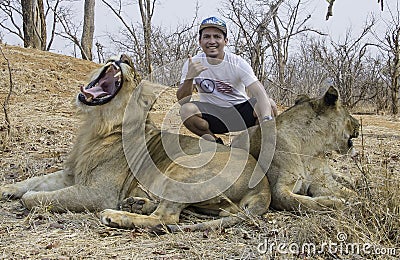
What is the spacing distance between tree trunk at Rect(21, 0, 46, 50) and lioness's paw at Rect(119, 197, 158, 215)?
1278 cm

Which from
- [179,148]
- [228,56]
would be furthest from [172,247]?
[228,56]

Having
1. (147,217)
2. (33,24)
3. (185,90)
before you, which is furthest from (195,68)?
(33,24)

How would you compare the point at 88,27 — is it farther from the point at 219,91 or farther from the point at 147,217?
the point at 147,217

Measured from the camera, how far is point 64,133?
8172 mm

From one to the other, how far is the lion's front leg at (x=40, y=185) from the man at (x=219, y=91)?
1.49 m

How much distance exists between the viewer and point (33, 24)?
1555 centimetres

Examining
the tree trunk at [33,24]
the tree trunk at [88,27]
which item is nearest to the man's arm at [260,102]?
the tree trunk at [33,24]

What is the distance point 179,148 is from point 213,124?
48.3 inches

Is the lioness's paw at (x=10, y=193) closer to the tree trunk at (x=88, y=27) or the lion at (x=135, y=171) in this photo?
the lion at (x=135, y=171)

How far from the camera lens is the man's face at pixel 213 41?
530 centimetres

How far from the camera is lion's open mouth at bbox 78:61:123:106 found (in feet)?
14.4

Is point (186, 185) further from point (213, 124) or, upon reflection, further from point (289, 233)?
point (213, 124)

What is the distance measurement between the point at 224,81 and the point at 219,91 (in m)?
0.13

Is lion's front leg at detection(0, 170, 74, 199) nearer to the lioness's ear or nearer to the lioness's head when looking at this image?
the lioness's head
